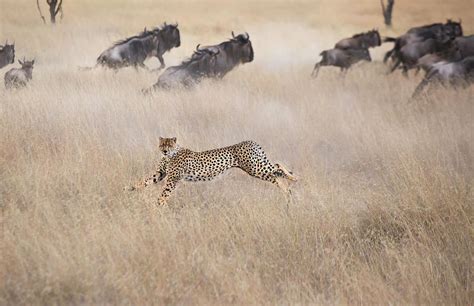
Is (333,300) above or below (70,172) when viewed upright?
below

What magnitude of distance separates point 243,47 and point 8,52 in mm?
1822

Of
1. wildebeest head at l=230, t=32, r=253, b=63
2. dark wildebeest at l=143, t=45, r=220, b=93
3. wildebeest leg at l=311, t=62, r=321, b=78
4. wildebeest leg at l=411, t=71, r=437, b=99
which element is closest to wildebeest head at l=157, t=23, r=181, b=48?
dark wildebeest at l=143, t=45, r=220, b=93

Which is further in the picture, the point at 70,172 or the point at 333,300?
the point at 70,172

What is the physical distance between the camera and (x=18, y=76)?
5.23 meters

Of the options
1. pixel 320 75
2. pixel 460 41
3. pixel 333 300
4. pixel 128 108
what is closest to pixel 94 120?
pixel 128 108

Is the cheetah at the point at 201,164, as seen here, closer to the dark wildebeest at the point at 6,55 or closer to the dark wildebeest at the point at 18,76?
the dark wildebeest at the point at 18,76

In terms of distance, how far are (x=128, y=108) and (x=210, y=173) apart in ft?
5.08

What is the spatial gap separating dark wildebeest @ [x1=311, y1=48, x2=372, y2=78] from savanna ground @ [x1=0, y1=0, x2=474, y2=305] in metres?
0.06

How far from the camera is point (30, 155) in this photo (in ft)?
15.1

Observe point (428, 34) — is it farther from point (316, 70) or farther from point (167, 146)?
point (167, 146)

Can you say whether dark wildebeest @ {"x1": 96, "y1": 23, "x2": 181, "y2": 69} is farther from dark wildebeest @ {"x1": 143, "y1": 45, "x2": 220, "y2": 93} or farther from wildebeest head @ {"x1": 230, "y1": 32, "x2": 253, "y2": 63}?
wildebeest head @ {"x1": 230, "y1": 32, "x2": 253, "y2": 63}

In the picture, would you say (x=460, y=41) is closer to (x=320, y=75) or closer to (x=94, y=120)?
(x=320, y=75)

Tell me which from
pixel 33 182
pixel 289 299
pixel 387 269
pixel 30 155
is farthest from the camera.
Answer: pixel 30 155

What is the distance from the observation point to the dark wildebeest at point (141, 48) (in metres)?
5.67
